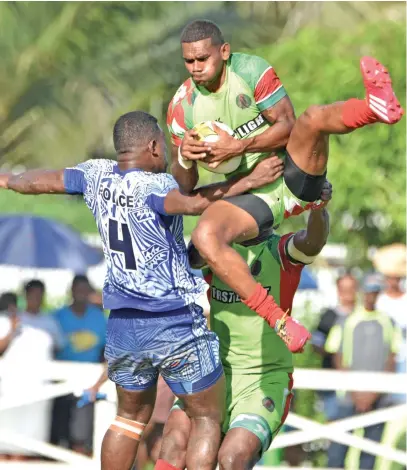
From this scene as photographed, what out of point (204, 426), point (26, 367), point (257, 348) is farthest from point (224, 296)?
point (26, 367)

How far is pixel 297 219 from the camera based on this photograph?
15.9 meters

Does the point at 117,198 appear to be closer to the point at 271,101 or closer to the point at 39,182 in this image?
the point at 39,182

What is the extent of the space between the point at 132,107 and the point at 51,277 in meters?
3.26

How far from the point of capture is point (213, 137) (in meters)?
6.40

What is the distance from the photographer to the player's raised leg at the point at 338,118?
609 centimetres

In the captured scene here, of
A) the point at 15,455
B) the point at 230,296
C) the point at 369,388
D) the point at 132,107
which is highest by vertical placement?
the point at 132,107

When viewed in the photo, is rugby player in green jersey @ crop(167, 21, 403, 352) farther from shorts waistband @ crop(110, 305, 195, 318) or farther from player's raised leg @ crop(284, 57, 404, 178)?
shorts waistband @ crop(110, 305, 195, 318)

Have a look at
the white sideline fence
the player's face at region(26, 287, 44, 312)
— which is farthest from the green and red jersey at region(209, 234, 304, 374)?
the player's face at region(26, 287, 44, 312)

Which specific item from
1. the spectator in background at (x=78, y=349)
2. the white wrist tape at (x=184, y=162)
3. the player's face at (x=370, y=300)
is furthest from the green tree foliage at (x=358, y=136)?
the white wrist tape at (x=184, y=162)

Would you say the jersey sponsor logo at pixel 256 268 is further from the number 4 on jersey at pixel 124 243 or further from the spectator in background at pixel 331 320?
the spectator in background at pixel 331 320

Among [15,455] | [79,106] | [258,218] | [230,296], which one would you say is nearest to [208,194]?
[258,218]

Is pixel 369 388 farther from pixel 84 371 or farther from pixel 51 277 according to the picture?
pixel 51 277

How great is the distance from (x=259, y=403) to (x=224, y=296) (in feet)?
2.46

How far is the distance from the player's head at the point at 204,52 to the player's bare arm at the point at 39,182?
3.53 feet
